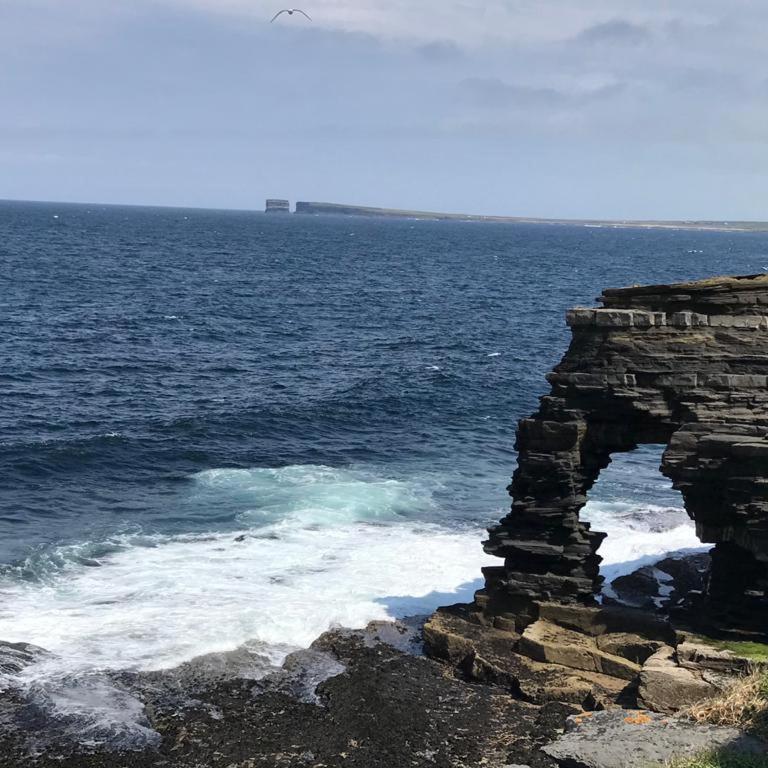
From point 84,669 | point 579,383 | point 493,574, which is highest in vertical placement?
point 579,383

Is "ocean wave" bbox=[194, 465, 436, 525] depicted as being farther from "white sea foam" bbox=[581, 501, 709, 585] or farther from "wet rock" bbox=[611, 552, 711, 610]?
"wet rock" bbox=[611, 552, 711, 610]

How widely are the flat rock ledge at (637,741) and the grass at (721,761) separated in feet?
0.75

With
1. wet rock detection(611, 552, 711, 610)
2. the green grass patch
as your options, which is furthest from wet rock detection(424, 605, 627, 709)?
wet rock detection(611, 552, 711, 610)

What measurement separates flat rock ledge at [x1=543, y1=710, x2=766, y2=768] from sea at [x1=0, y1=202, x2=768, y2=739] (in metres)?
9.85

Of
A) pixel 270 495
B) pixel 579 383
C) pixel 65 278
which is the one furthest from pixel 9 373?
pixel 65 278

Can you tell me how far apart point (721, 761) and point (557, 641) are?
8.84 m

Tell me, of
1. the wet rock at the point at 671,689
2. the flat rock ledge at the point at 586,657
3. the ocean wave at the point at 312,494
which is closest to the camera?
the wet rock at the point at 671,689

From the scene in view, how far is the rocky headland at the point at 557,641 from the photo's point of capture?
24422 millimetres

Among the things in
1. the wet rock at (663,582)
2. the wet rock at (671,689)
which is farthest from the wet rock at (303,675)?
the wet rock at (663,582)

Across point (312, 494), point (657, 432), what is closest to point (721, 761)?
point (657, 432)

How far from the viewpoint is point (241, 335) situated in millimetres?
84938

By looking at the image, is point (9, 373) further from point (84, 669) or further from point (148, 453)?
point (84, 669)

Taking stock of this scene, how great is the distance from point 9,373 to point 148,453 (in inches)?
746

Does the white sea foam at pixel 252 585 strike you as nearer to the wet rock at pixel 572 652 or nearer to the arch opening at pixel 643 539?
the arch opening at pixel 643 539
